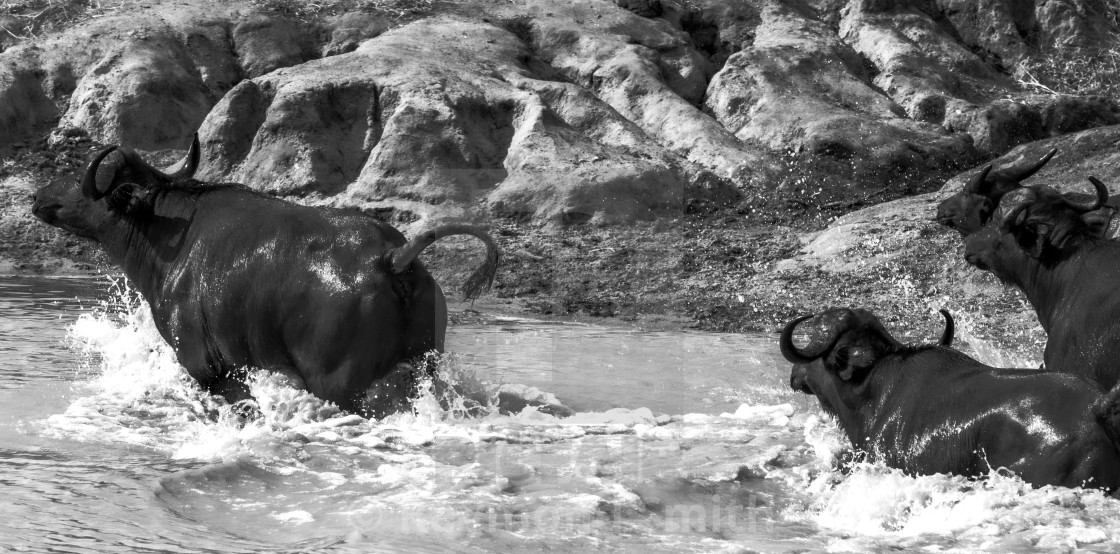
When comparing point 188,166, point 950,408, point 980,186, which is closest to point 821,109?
point 980,186

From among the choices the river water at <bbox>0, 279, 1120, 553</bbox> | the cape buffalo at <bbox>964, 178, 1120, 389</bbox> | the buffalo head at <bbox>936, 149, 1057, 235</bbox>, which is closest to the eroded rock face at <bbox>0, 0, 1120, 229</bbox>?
the river water at <bbox>0, 279, 1120, 553</bbox>

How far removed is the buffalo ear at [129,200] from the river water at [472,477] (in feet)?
2.85

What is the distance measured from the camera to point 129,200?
809 centimetres

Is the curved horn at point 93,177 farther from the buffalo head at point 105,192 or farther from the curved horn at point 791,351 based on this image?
the curved horn at point 791,351

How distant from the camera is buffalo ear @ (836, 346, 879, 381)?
6.54 m

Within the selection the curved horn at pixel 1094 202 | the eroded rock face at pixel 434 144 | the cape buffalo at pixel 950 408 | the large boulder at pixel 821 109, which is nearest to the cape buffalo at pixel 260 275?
the cape buffalo at pixel 950 408

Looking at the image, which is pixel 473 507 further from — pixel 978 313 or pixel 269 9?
pixel 269 9

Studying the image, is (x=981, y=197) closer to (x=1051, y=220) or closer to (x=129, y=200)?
(x=1051, y=220)

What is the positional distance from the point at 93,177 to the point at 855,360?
453 centimetres

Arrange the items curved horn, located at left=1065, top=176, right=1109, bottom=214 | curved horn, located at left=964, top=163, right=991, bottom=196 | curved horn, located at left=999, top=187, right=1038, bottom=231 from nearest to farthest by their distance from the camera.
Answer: curved horn, located at left=1065, top=176, right=1109, bottom=214, curved horn, located at left=999, top=187, right=1038, bottom=231, curved horn, located at left=964, top=163, right=991, bottom=196

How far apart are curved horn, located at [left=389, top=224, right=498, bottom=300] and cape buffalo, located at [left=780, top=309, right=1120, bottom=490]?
1782 millimetres

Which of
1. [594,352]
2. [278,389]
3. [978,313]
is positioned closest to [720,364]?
[594,352]

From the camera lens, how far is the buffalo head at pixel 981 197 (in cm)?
785

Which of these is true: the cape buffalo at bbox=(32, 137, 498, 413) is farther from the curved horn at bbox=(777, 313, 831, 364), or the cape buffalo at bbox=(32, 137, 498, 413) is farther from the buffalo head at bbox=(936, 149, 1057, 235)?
the buffalo head at bbox=(936, 149, 1057, 235)
